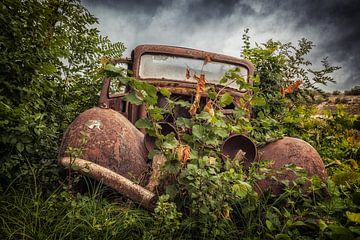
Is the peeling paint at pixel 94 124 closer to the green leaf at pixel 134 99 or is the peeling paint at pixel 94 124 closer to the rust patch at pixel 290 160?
the green leaf at pixel 134 99

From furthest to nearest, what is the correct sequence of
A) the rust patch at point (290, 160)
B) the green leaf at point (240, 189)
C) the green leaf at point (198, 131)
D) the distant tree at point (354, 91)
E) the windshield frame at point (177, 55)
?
the distant tree at point (354, 91), the windshield frame at point (177, 55), the rust patch at point (290, 160), the green leaf at point (198, 131), the green leaf at point (240, 189)

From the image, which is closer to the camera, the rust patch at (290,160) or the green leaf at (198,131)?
the green leaf at (198,131)

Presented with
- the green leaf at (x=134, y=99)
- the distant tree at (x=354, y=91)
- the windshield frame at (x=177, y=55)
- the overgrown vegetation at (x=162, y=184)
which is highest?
the distant tree at (x=354, y=91)

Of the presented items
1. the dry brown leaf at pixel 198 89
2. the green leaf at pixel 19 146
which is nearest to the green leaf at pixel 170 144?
the dry brown leaf at pixel 198 89

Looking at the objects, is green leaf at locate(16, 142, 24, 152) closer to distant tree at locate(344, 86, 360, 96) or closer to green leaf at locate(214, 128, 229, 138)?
green leaf at locate(214, 128, 229, 138)

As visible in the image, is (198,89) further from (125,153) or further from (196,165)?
(125,153)

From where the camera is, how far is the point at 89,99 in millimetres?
4297

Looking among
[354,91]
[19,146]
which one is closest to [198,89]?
[19,146]

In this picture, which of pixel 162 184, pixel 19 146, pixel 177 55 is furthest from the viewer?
pixel 177 55

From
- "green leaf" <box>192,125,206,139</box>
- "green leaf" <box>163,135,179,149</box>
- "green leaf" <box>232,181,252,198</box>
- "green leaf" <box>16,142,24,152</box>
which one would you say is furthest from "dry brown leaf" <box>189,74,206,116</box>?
"green leaf" <box>16,142,24,152</box>

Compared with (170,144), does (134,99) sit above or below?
A: above

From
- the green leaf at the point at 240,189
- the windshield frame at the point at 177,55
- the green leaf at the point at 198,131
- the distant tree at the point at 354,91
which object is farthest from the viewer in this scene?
the distant tree at the point at 354,91

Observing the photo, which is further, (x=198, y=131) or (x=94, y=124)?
(x=94, y=124)

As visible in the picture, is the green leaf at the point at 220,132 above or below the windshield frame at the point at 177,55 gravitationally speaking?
below
